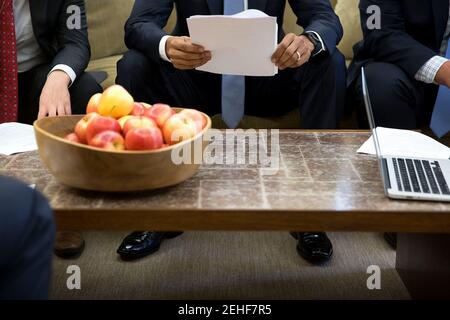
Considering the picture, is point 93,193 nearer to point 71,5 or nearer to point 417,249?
point 417,249

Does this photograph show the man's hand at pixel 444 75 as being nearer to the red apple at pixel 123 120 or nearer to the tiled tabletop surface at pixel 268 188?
the tiled tabletop surface at pixel 268 188

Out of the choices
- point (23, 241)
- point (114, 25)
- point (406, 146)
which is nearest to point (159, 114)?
point (23, 241)

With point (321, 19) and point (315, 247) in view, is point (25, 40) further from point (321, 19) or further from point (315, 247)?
point (315, 247)

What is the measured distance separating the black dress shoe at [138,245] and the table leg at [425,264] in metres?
A: 0.67

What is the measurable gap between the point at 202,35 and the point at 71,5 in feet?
2.10

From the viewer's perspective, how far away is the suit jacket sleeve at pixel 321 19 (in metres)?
1.73

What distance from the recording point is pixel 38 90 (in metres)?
1.84

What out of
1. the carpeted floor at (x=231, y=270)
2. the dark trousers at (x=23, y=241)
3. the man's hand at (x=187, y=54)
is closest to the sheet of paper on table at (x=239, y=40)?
the man's hand at (x=187, y=54)

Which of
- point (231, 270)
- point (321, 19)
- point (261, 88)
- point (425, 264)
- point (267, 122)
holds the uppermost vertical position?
point (321, 19)

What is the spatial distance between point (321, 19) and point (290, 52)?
0.35m

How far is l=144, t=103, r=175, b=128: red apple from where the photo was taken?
1.06 meters

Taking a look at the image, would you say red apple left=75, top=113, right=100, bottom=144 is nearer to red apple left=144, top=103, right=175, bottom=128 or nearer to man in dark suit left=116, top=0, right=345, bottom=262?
red apple left=144, top=103, right=175, bottom=128

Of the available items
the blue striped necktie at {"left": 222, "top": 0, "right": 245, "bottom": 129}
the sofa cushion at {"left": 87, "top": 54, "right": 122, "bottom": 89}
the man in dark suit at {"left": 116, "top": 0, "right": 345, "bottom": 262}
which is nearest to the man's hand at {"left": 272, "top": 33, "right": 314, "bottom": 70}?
the man in dark suit at {"left": 116, "top": 0, "right": 345, "bottom": 262}
